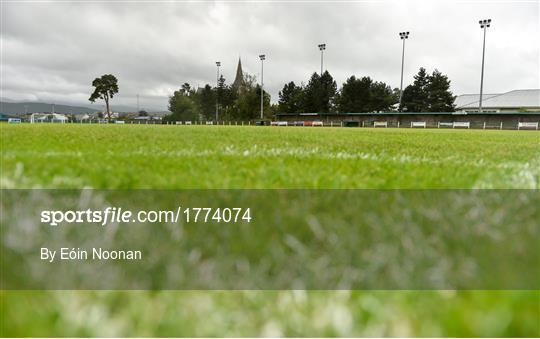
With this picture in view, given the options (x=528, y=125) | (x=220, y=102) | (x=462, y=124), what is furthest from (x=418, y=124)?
(x=220, y=102)

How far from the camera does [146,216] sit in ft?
6.19

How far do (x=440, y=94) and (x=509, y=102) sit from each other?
16.0m

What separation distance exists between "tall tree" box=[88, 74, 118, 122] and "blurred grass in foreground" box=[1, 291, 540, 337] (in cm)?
10227

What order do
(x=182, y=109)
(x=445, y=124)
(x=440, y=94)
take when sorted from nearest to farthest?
(x=445, y=124), (x=440, y=94), (x=182, y=109)

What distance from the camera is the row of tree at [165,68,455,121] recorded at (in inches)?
2916

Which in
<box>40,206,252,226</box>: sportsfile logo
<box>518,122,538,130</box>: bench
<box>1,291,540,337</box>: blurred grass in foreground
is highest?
<box>518,122,538,130</box>: bench

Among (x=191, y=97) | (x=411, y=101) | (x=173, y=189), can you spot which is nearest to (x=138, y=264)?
(x=173, y=189)

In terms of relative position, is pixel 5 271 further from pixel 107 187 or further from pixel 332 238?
pixel 332 238

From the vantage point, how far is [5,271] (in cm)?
128

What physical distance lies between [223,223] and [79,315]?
84cm

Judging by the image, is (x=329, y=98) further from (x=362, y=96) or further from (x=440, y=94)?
(x=440, y=94)

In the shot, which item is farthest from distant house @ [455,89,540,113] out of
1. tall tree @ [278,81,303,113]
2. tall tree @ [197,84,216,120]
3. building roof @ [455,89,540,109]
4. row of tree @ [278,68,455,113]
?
tall tree @ [197,84,216,120]

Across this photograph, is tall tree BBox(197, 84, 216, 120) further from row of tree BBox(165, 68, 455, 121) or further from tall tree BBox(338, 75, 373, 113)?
tall tree BBox(338, 75, 373, 113)

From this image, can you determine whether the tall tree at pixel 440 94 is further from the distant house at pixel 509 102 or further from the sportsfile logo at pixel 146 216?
the sportsfile logo at pixel 146 216
